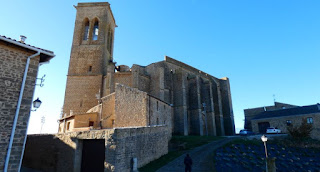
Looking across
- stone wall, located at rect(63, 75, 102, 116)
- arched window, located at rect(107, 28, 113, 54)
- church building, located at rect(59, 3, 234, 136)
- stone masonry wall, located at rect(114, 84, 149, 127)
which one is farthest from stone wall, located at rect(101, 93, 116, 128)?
arched window, located at rect(107, 28, 113, 54)

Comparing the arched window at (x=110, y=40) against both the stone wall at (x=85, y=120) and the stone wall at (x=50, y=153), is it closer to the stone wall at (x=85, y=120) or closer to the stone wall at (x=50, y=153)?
the stone wall at (x=85, y=120)

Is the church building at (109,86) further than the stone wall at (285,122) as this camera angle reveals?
No

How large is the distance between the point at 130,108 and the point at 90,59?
44.9 feet

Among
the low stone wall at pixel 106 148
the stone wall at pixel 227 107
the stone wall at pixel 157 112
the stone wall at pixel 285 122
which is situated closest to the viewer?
the low stone wall at pixel 106 148

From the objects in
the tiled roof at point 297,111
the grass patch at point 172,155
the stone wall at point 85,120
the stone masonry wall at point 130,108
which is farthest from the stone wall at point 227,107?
the stone wall at point 85,120

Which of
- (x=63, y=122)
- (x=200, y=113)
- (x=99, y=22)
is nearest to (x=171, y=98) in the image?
→ (x=200, y=113)

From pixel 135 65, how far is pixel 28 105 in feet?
56.9

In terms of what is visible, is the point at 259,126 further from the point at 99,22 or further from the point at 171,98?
the point at 99,22

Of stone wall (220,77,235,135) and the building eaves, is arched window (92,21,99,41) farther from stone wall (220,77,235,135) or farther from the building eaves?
stone wall (220,77,235,135)

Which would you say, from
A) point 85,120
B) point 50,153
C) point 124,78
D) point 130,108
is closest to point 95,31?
point 124,78

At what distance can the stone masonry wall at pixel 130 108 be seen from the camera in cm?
1545

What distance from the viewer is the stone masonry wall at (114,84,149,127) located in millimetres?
15445

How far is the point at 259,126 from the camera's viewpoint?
27938 mm

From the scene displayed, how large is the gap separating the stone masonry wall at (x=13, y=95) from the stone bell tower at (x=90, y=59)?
1493cm
